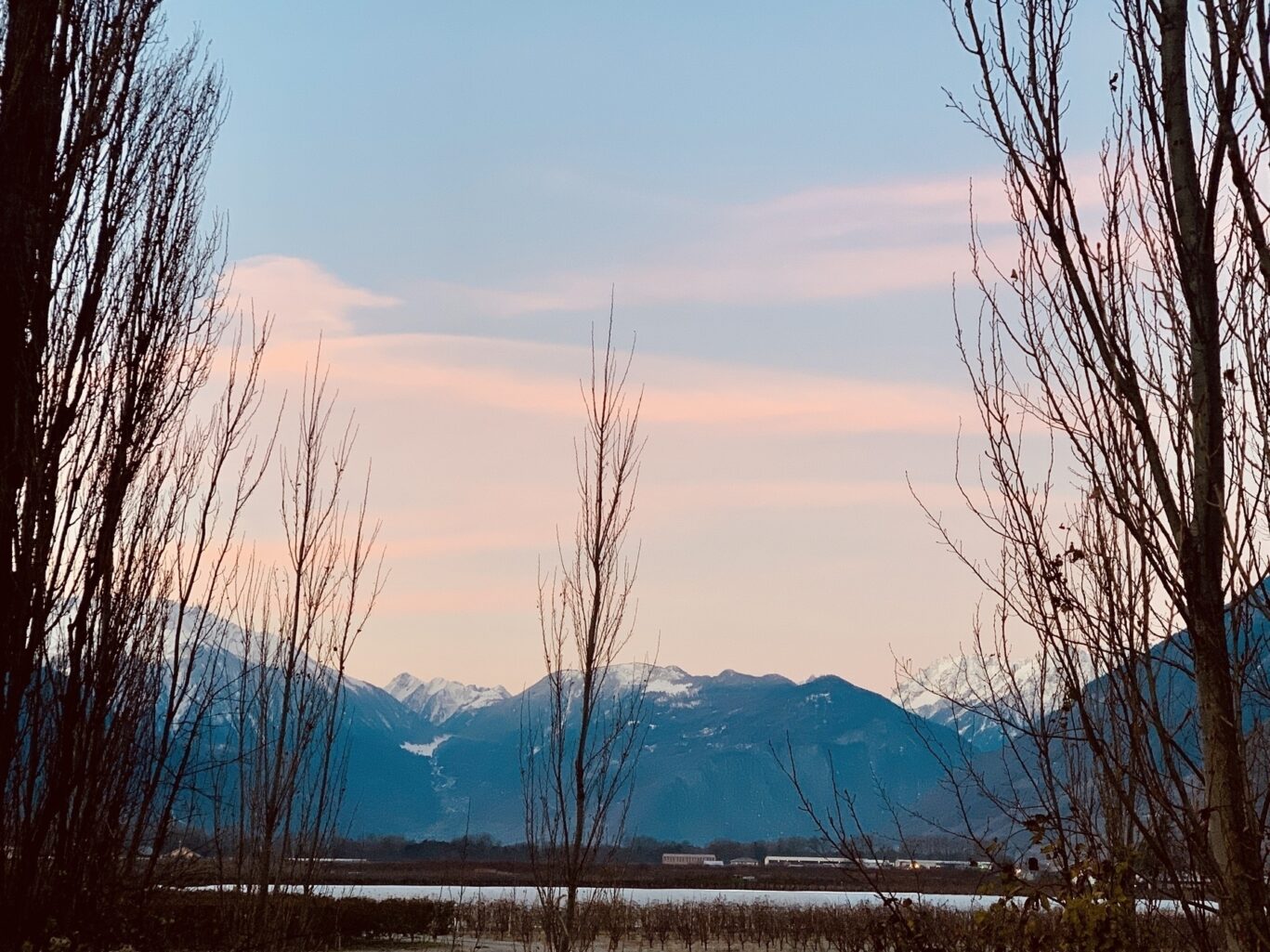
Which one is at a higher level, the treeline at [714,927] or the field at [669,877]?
the treeline at [714,927]

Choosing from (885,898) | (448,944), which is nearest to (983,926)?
(885,898)

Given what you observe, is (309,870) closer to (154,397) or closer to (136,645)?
(136,645)

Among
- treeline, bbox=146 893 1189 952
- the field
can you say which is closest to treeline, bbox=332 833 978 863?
the field

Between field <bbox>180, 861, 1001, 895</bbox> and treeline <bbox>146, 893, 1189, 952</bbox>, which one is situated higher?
treeline <bbox>146, 893, 1189, 952</bbox>

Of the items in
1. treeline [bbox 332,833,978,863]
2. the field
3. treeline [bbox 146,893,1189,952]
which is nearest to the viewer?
treeline [bbox 146,893,1189,952]

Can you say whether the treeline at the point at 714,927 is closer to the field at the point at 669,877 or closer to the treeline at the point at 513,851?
the field at the point at 669,877

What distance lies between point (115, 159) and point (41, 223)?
0.85 m

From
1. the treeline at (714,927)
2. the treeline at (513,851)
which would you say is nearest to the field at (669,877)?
the treeline at (513,851)

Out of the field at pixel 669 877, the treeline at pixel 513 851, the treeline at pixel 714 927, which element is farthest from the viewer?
the treeline at pixel 513 851

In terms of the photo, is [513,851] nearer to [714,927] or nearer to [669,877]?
[669,877]

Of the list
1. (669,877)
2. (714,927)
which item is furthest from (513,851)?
(714,927)

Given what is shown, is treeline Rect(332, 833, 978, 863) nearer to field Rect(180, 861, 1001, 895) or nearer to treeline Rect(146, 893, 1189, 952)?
field Rect(180, 861, 1001, 895)

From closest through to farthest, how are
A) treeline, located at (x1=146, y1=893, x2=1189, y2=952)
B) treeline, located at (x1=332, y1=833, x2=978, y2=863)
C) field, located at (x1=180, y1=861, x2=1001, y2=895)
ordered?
treeline, located at (x1=146, y1=893, x2=1189, y2=952)
field, located at (x1=180, y1=861, x2=1001, y2=895)
treeline, located at (x1=332, y1=833, x2=978, y2=863)

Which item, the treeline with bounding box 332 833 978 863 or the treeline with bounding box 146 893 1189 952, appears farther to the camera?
the treeline with bounding box 332 833 978 863
